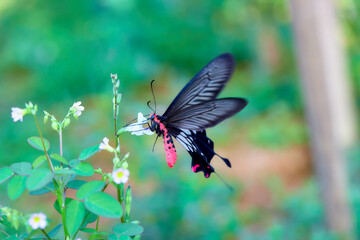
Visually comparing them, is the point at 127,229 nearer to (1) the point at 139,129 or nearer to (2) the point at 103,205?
(2) the point at 103,205

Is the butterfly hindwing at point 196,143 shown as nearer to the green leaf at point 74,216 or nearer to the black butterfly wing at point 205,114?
the black butterfly wing at point 205,114

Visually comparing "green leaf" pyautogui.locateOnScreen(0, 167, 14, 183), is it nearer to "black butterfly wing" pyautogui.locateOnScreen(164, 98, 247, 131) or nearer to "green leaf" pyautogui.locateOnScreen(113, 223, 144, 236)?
"green leaf" pyautogui.locateOnScreen(113, 223, 144, 236)

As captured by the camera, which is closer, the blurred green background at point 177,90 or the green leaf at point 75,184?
the green leaf at point 75,184

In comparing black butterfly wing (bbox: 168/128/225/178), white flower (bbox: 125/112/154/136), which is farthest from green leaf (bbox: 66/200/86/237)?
black butterfly wing (bbox: 168/128/225/178)

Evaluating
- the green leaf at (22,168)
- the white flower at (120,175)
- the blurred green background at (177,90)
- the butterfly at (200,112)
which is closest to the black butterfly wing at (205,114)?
the butterfly at (200,112)

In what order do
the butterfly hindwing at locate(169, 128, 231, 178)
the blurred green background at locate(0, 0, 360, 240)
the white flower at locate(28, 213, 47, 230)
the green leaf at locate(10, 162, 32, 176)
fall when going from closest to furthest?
the white flower at locate(28, 213, 47, 230) < the green leaf at locate(10, 162, 32, 176) < the butterfly hindwing at locate(169, 128, 231, 178) < the blurred green background at locate(0, 0, 360, 240)

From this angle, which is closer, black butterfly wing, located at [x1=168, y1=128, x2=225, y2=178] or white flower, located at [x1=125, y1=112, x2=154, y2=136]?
white flower, located at [x1=125, y1=112, x2=154, y2=136]
